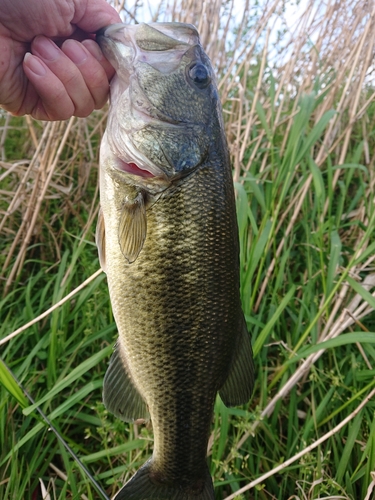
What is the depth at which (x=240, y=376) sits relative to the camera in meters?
1.41

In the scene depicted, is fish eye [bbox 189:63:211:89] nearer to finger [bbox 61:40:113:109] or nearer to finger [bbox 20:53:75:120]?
finger [bbox 61:40:113:109]

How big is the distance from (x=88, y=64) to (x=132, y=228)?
59cm

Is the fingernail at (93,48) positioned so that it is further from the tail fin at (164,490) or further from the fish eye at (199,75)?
the tail fin at (164,490)

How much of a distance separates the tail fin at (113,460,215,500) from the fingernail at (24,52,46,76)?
1338 millimetres

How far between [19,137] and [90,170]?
898 millimetres

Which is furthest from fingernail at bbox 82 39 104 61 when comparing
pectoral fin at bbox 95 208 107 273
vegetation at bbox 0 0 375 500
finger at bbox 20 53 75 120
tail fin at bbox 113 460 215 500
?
tail fin at bbox 113 460 215 500

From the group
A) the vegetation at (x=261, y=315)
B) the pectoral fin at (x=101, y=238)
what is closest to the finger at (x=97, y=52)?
the pectoral fin at (x=101, y=238)

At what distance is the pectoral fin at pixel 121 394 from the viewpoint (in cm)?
139

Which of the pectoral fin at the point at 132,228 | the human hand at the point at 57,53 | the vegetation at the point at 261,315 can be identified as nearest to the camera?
the pectoral fin at the point at 132,228

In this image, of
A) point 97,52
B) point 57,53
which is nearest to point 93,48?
point 97,52

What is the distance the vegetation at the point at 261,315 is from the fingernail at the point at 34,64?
1.01m

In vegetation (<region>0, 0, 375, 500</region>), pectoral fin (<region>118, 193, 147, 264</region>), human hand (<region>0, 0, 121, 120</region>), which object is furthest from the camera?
vegetation (<region>0, 0, 375, 500</region>)

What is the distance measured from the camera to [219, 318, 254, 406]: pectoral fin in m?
1.40

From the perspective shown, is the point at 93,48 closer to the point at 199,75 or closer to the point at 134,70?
the point at 134,70
